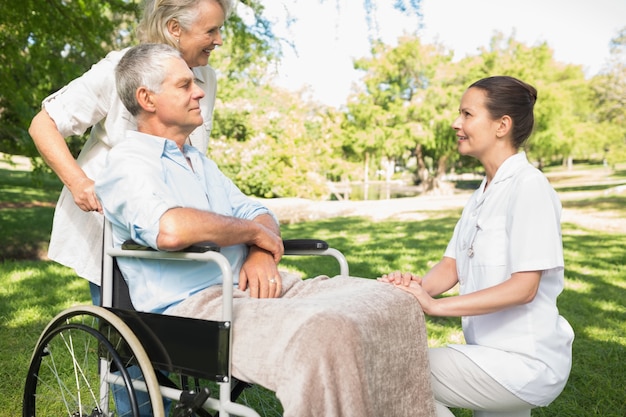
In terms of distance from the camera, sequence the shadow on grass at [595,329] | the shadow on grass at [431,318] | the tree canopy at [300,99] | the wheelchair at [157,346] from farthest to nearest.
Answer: the tree canopy at [300,99] → the shadow on grass at [431,318] → the shadow on grass at [595,329] → the wheelchair at [157,346]

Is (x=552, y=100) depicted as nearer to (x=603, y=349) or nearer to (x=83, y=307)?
(x=603, y=349)

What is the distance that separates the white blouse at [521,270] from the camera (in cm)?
182

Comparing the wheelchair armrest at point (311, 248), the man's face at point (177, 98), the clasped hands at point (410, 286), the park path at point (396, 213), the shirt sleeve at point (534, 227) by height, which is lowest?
the park path at point (396, 213)

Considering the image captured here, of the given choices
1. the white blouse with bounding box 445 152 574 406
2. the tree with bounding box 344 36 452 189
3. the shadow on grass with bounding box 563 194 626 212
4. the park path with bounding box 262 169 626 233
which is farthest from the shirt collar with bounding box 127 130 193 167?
the tree with bounding box 344 36 452 189

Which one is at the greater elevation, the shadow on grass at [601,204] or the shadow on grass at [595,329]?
the shadow on grass at [601,204]

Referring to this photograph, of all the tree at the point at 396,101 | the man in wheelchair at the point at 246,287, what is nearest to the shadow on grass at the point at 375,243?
the man in wheelchair at the point at 246,287

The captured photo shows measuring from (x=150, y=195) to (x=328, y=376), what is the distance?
0.73m

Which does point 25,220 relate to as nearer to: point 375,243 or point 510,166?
point 375,243

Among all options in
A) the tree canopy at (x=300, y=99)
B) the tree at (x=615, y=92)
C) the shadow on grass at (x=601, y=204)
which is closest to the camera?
the tree canopy at (x=300, y=99)

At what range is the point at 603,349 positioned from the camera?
4.05 metres

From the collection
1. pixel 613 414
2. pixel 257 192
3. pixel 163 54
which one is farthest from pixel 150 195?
pixel 257 192

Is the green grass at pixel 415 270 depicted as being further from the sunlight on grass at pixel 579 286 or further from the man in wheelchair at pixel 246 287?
the man in wheelchair at pixel 246 287

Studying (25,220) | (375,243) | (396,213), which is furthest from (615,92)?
(25,220)

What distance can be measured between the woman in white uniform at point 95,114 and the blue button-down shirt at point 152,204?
30 centimetres
